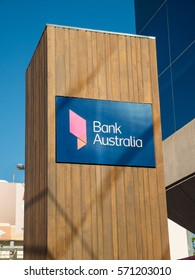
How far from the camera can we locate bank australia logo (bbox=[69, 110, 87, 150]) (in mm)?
10312

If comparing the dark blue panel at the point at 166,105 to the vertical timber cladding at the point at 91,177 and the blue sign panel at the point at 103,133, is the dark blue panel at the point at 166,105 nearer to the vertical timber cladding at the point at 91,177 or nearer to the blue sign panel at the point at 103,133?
the vertical timber cladding at the point at 91,177

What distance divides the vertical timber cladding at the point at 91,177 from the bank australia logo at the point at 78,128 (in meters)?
0.32

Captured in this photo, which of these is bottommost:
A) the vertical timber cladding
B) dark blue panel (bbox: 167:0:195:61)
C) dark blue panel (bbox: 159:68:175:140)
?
the vertical timber cladding

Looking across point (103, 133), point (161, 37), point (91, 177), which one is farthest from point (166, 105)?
point (91, 177)

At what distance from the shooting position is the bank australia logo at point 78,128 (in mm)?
10312

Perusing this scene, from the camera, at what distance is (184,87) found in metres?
15.3

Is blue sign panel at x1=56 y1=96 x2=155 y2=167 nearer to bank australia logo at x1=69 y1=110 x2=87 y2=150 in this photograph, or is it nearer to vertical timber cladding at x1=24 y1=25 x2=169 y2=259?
bank australia logo at x1=69 y1=110 x2=87 y2=150

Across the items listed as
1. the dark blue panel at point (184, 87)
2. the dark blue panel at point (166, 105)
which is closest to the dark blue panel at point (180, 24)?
the dark blue panel at point (184, 87)

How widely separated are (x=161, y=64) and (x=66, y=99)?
6859mm

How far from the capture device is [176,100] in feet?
51.5

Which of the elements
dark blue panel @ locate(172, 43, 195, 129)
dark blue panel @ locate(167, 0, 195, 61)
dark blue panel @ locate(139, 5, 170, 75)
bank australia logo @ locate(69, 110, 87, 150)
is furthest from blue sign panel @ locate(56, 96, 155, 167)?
dark blue panel @ locate(139, 5, 170, 75)

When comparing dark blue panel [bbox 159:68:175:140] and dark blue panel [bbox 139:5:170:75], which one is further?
dark blue panel [bbox 139:5:170:75]

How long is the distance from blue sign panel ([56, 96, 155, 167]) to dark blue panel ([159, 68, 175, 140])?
503cm
